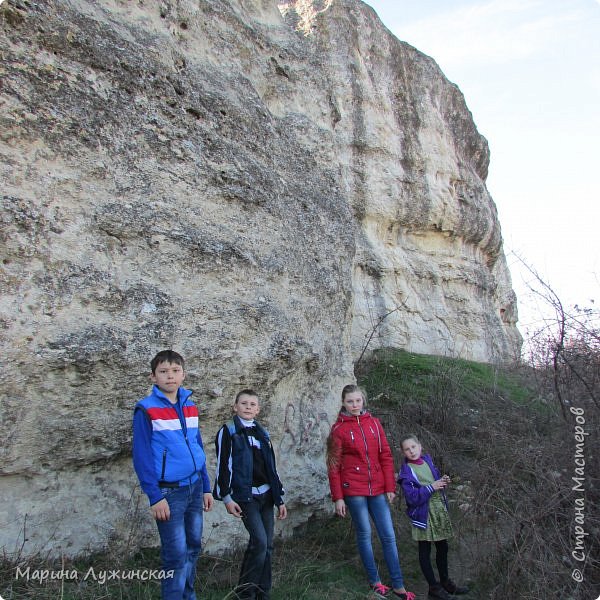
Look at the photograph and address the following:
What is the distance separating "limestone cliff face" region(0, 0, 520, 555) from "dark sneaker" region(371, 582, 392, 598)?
0.94 m

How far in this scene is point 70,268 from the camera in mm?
3355

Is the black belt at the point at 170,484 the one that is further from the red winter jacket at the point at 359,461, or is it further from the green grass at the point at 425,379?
the green grass at the point at 425,379

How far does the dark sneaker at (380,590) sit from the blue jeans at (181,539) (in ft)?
4.32

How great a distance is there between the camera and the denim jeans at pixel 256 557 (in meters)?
3.04

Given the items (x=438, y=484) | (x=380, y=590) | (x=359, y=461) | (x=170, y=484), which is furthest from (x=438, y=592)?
(x=170, y=484)

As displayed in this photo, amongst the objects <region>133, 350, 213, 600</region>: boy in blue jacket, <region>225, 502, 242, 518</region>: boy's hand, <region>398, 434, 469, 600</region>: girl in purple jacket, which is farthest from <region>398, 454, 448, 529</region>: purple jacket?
<region>133, 350, 213, 600</region>: boy in blue jacket

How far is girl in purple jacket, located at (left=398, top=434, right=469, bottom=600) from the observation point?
11.7ft

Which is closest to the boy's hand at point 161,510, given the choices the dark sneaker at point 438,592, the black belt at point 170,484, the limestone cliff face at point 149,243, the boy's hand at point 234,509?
the black belt at point 170,484

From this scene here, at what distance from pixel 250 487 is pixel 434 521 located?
1.37 meters

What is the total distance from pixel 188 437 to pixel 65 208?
1773mm

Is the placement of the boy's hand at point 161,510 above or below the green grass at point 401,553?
above

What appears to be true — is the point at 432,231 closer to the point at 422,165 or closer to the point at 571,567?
the point at 422,165

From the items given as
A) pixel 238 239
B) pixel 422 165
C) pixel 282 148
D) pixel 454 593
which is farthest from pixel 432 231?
pixel 454 593

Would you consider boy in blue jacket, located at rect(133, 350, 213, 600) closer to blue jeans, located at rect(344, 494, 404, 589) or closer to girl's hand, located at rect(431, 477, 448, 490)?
blue jeans, located at rect(344, 494, 404, 589)
